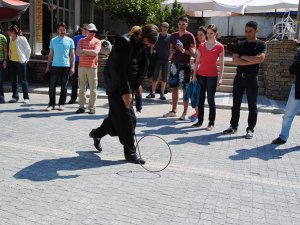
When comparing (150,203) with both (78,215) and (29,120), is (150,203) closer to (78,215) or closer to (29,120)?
(78,215)

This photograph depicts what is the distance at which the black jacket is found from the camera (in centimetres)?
484

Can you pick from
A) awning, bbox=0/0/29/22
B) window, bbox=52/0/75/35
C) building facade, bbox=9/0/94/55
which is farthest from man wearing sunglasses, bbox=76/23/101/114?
window, bbox=52/0/75/35

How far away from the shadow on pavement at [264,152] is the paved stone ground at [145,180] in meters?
0.01

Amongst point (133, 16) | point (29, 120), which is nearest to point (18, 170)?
point (29, 120)

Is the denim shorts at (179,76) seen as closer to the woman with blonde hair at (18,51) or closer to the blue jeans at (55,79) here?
the blue jeans at (55,79)

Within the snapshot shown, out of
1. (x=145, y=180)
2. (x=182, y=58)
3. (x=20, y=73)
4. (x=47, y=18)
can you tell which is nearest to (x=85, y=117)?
(x=182, y=58)

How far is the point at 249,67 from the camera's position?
6879mm

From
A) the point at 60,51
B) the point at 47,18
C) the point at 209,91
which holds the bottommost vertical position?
the point at 209,91

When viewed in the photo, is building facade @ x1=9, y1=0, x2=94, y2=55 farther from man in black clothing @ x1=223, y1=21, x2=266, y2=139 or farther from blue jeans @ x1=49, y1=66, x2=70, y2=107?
man in black clothing @ x1=223, y1=21, x2=266, y2=139

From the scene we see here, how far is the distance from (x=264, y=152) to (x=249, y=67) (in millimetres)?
1541

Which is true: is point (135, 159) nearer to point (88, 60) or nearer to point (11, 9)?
point (88, 60)

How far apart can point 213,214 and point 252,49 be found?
3.70 metres

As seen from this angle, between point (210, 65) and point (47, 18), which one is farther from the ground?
point (47, 18)

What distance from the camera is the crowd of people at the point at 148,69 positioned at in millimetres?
4977
